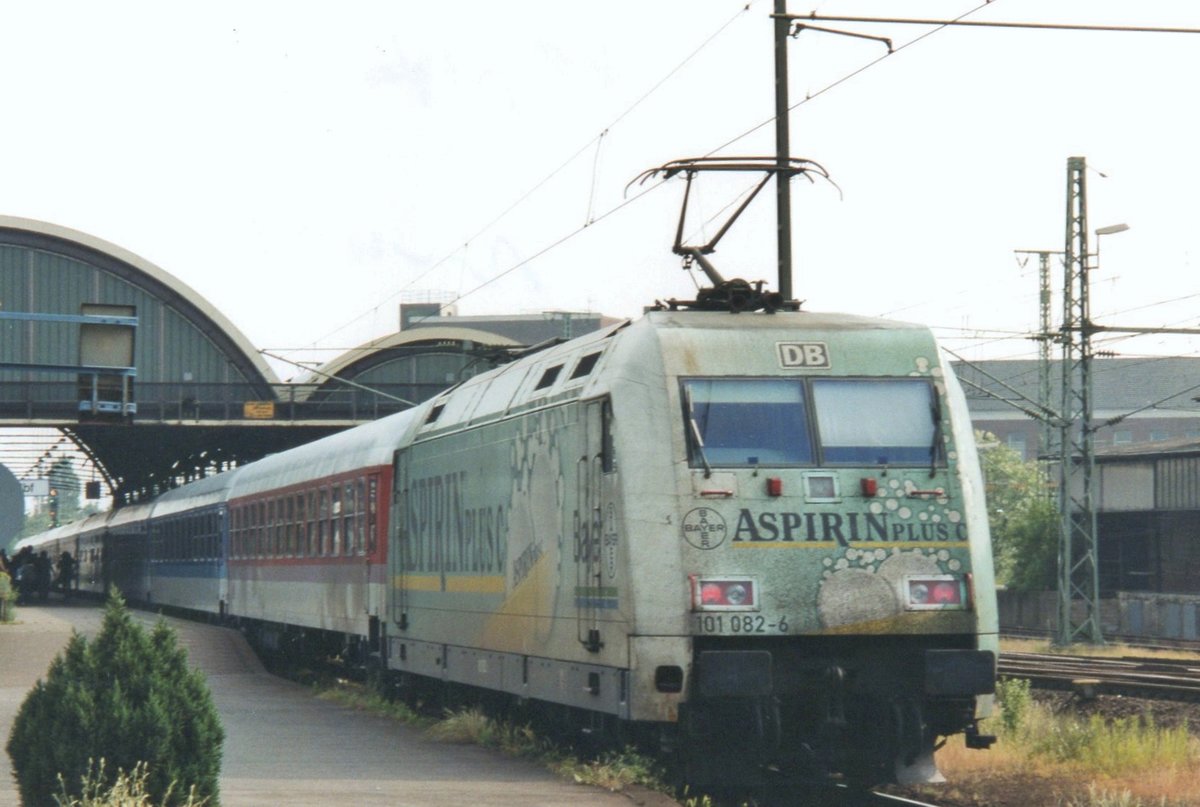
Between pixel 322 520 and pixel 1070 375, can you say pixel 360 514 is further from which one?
pixel 1070 375

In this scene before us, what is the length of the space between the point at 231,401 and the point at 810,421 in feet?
177

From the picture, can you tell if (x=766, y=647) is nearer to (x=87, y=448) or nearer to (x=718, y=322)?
(x=718, y=322)

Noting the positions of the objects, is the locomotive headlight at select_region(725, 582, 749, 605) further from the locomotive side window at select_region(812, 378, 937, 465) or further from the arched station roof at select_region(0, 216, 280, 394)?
the arched station roof at select_region(0, 216, 280, 394)

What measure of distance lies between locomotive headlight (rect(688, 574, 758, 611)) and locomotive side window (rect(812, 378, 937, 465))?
105cm

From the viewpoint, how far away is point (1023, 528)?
2218 inches

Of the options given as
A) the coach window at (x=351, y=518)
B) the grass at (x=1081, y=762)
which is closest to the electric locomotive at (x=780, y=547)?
the grass at (x=1081, y=762)

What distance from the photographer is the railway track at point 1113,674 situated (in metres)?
21.8

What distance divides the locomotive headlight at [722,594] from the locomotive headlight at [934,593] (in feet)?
3.33

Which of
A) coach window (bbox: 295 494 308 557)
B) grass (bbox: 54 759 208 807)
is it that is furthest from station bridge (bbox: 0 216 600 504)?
grass (bbox: 54 759 208 807)

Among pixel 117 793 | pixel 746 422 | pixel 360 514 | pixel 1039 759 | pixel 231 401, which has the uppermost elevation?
pixel 231 401

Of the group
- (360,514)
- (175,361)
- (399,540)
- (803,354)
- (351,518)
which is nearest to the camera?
(803,354)

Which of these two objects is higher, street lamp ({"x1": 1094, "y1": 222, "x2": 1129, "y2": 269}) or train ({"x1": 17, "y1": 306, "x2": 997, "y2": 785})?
street lamp ({"x1": 1094, "y1": 222, "x2": 1129, "y2": 269})

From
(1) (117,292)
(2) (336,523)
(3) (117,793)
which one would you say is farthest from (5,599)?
(3) (117,793)

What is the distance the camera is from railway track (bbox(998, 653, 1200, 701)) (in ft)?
71.5
